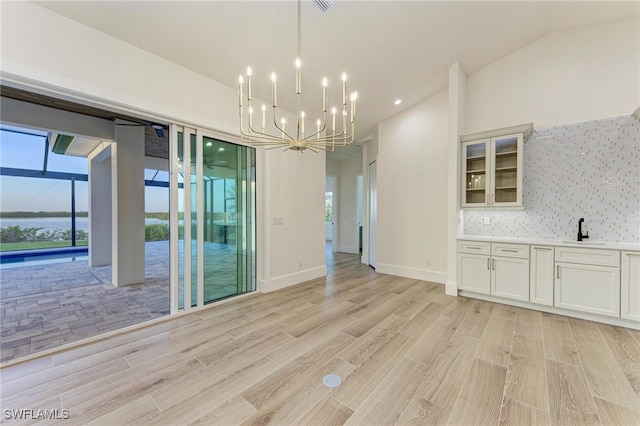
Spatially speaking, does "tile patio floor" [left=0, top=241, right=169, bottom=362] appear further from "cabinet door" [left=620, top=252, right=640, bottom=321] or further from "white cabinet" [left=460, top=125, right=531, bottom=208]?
"cabinet door" [left=620, top=252, right=640, bottom=321]

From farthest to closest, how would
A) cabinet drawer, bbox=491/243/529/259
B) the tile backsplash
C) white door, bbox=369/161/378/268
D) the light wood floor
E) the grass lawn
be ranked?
the grass lawn
white door, bbox=369/161/378/268
cabinet drawer, bbox=491/243/529/259
the tile backsplash
the light wood floor

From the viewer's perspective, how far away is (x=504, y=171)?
145 inches

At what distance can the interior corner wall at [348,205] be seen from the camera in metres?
7.84

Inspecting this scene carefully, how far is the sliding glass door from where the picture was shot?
3.11 m

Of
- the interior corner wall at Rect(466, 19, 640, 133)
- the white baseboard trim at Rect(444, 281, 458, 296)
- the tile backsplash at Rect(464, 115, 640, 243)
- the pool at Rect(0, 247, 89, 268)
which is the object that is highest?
the interior corner wall at Rect(466, 19, 640, 133)

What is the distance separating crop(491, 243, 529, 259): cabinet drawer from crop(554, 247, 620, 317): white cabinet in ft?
1.01

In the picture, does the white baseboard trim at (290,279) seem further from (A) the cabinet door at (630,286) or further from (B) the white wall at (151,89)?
(A) the cabinet door at (630,286)

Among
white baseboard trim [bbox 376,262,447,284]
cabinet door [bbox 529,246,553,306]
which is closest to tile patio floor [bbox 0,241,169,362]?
white baseboard trim [bbox 376,262,447,284]

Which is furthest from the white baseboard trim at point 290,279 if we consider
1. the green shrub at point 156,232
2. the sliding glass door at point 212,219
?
the green shrub at point 156,232

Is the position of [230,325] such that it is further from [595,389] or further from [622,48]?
[622,48]

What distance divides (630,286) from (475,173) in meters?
2.06

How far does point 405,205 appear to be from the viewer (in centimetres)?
493

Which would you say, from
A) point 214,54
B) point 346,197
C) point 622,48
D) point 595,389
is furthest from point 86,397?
point 346,197

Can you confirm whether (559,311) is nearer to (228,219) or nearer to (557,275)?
(557,275)
